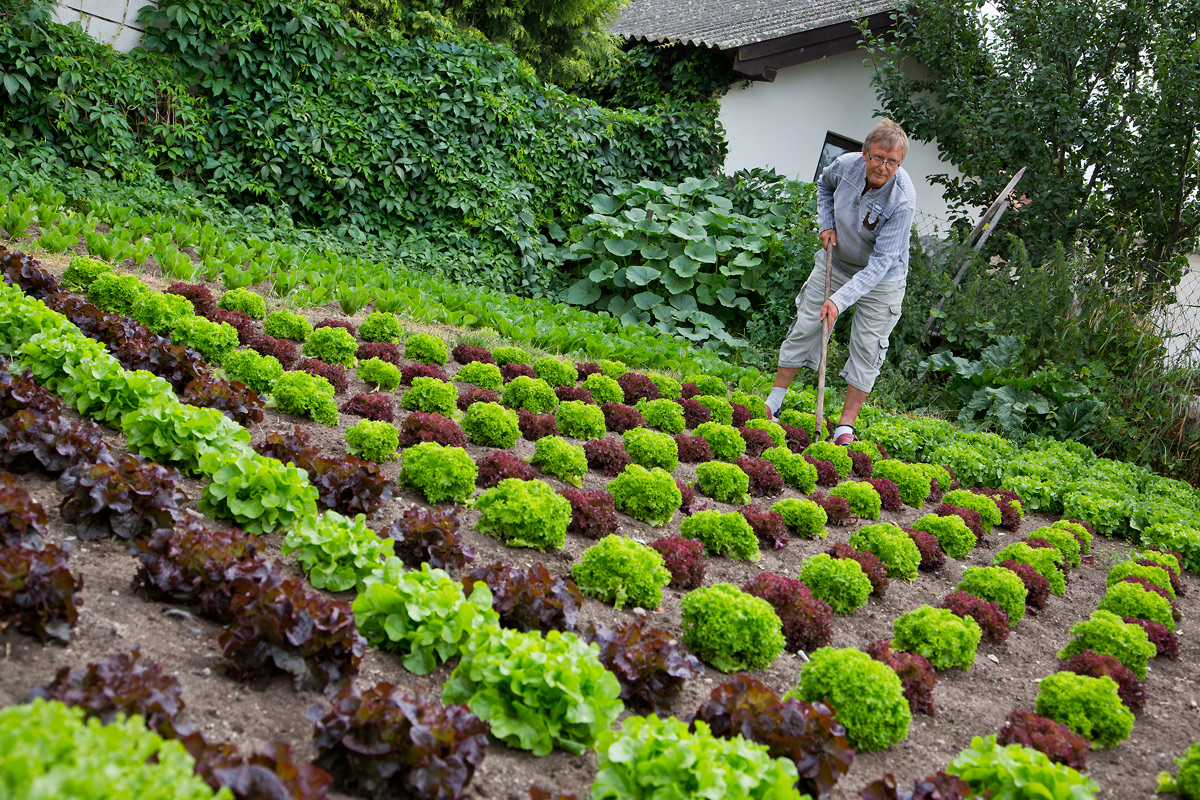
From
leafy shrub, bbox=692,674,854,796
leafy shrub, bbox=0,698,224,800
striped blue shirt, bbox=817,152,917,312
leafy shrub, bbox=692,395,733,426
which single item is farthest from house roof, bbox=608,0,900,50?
leafy shrub, bbox=0,698,224,800

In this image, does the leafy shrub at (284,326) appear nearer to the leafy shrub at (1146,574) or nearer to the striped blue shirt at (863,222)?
the striped blue shirt at (863,222)

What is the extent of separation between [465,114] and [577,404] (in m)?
6.64

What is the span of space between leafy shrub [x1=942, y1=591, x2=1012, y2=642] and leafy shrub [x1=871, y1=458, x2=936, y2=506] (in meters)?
1.92

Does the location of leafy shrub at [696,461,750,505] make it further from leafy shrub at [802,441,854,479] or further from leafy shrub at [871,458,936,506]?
leafy shrub at [871,458,936,506]

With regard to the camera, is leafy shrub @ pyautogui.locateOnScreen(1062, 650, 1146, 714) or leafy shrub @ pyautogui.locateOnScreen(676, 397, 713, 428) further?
leafy shrub @ pyautogui.locateOnScreen(676, 397, 713, 428)

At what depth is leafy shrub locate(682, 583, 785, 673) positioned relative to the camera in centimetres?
319

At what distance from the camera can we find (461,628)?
269cm

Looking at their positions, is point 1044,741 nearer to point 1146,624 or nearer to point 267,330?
point 1146,624

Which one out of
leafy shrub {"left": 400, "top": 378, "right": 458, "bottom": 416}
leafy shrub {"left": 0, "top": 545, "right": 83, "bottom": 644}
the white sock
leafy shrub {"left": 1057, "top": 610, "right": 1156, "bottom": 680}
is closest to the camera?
leafy shrub {"left": 0, "top": 545, "right": 83, "bottom": 644}

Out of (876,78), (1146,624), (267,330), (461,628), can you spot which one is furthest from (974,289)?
(461,628)

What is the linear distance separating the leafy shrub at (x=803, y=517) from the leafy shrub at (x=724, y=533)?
1.96 ft

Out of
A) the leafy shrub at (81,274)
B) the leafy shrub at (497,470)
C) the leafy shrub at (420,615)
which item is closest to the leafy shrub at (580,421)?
the leafy shrub at (497,470)

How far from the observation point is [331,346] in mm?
5746

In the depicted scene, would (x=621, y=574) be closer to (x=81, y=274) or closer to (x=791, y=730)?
(x=791, y=730)
